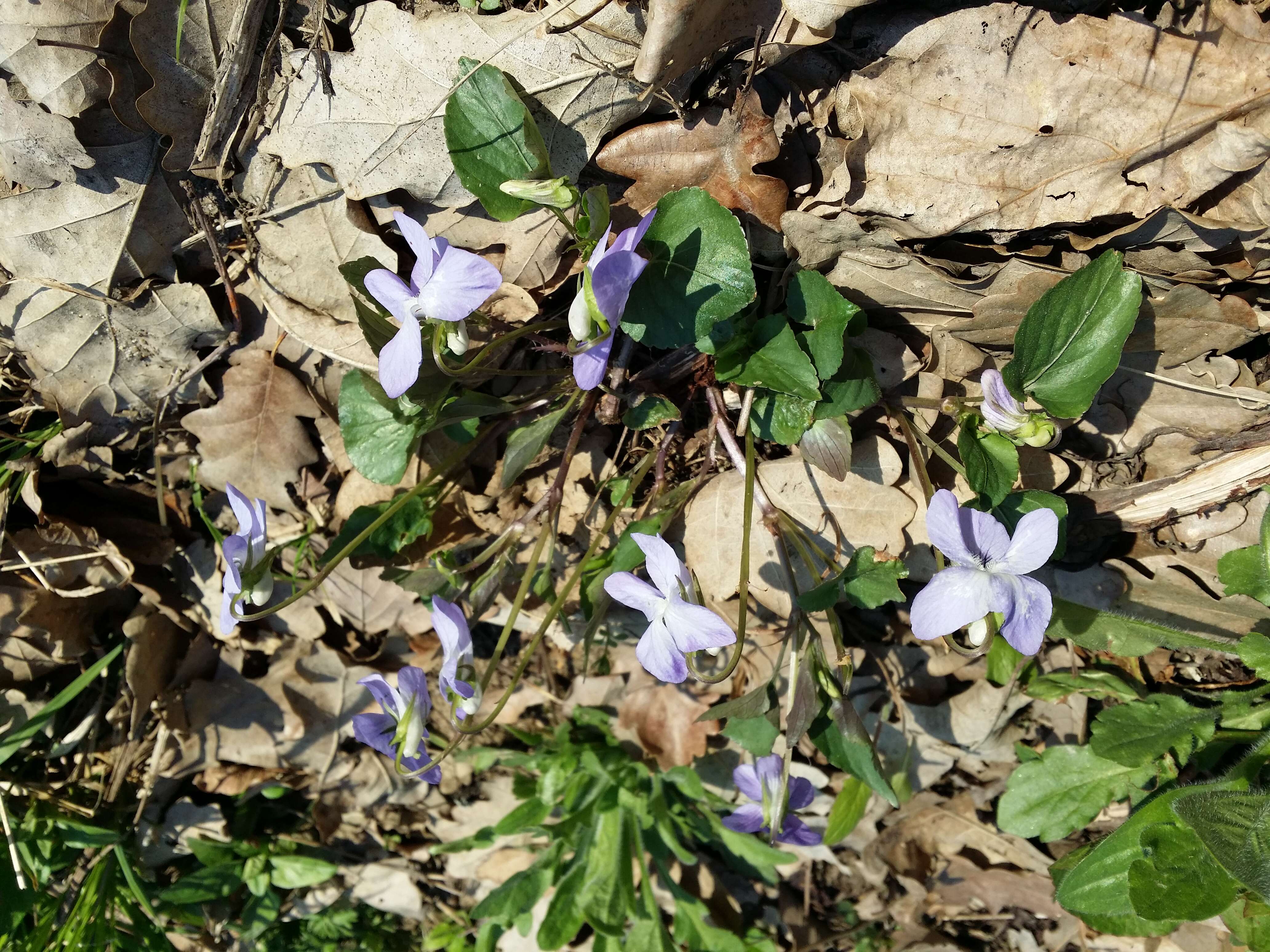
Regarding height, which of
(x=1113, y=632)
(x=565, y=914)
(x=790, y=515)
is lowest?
(x=565, y=914)

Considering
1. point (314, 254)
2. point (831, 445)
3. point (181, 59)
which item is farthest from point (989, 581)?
point (181, 59)

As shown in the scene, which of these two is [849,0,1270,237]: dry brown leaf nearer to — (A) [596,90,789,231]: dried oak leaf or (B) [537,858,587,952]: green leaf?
(A) [596,90,789,231]: dried oak leaf

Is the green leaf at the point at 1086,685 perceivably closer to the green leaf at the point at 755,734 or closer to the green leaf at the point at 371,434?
the green leaf at the point at 755,734

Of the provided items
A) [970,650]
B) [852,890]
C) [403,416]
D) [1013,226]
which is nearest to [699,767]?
[852,890]

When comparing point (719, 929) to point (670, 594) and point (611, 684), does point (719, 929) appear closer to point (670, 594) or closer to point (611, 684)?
point (611, 684)

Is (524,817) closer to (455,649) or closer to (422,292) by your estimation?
(455,649)

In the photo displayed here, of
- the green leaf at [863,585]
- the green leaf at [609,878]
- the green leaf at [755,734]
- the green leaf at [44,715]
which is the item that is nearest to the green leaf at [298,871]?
the green leaf at [44,715]
